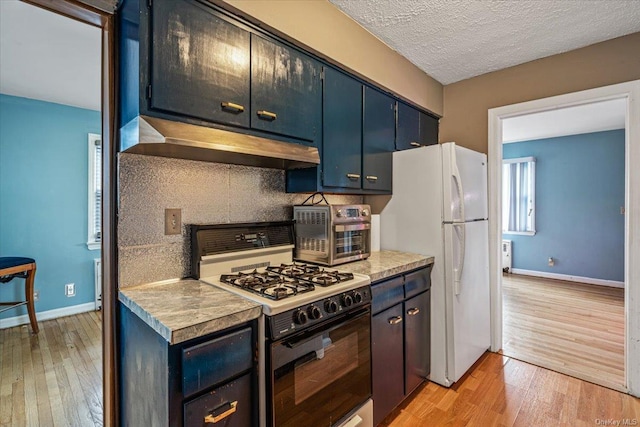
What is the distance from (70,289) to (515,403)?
447 centimetres

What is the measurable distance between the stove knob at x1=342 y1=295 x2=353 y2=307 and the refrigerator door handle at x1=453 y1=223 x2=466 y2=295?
1021 mm

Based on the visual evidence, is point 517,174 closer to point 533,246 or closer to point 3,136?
point 533,246

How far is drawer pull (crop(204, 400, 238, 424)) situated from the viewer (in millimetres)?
1037

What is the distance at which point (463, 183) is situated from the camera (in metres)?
2.28

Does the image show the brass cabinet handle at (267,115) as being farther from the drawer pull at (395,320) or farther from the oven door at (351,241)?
the drawer pull at (395,320)

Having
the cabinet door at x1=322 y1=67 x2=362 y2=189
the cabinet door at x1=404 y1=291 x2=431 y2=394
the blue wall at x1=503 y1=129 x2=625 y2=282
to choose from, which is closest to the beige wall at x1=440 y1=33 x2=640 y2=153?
the cabinet door at x1=322 y1=67 x2=362 y2=189

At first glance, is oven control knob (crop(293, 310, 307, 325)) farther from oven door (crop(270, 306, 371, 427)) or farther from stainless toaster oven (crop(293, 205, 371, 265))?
stainless toaster oven (crop(293, 205, 371, 265))

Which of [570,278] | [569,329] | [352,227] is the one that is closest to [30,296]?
[352,227]

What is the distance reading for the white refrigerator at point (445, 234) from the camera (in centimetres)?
215

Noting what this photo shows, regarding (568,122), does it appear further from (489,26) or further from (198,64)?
(198,64)

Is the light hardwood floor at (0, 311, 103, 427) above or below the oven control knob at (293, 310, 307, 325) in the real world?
below

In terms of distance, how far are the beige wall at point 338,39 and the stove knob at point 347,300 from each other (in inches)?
54.4

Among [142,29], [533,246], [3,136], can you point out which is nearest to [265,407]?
[142,29]

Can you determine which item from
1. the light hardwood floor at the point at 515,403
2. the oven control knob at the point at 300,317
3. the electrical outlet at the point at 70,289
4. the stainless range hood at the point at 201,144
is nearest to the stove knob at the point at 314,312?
the oven control knob at the point at 300,317
